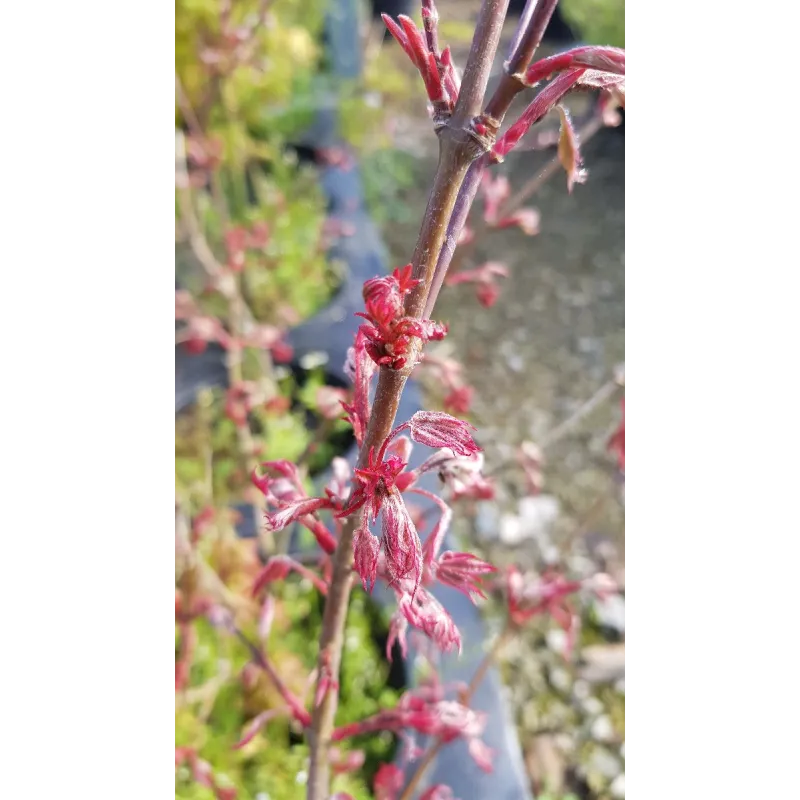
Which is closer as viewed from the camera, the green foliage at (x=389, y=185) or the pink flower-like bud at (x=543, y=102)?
the pink flower-like bud at (x=543, y=102)

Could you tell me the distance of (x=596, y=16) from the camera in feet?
6.48

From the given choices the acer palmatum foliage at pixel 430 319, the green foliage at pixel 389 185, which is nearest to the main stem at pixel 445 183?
the acer palmatum foliage at pixel 430 319

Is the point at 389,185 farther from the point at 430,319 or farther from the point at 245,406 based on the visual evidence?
the point at 430,319

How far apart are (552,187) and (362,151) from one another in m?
0.76

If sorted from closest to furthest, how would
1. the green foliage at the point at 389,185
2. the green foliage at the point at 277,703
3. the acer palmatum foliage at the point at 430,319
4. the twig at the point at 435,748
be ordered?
1. the acer palmatum foliage at the point at 430,319
2. the twig at the point at 435,748
3. the green foliage at the point at 277,703
4. the green foliage at the point at 389,185

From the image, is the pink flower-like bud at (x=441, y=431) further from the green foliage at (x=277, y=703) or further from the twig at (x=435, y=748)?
the green foliage at (x=277, y=703)

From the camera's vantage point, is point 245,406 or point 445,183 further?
point 245,406

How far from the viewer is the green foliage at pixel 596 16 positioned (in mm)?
1856

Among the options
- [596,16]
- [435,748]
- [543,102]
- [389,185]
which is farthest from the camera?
[389,185]

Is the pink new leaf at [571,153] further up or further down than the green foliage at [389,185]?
further down

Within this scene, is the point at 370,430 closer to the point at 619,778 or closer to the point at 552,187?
the point at 619,778

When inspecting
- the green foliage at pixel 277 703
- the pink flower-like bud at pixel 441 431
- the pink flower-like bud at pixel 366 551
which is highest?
the pink flower-like bud at pixel 441 431

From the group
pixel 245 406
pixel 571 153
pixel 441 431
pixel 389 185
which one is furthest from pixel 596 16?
pixel 441 431
